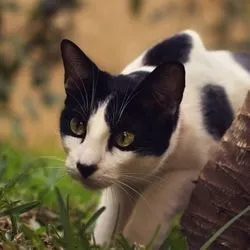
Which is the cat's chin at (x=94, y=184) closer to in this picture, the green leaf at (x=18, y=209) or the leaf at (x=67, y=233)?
the green leaf at (x=18, y=209)

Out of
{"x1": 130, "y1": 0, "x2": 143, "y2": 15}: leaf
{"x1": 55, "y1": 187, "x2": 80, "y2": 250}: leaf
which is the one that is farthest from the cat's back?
{"x1": 130, "y1": 0, "x2": 143, "y2": 15}: leaf

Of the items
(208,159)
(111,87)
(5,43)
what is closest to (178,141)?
(208,159)

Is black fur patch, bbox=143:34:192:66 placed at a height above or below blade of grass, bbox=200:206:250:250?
above

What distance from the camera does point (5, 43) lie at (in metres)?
4.26

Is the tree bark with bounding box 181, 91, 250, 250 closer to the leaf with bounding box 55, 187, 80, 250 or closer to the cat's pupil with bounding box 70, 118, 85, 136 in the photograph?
the cat's pupil with bounding box 70, 118, 85, 136

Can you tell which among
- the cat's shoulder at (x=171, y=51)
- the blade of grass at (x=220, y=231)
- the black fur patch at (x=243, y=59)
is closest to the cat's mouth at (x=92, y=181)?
the blade of grass at (x=220, y=231)

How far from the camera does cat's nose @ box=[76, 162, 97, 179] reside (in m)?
1.82

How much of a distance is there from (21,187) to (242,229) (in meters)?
0.93

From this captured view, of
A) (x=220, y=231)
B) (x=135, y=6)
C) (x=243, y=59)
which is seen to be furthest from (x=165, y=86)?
(x=135, y=6)

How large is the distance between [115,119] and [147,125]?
4.0 inches

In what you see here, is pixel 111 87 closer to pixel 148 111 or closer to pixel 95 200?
pixel 148 111

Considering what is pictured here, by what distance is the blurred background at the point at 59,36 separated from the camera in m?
4.24

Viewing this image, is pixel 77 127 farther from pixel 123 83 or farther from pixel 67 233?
pixel 67 233

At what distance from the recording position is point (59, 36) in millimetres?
4809
